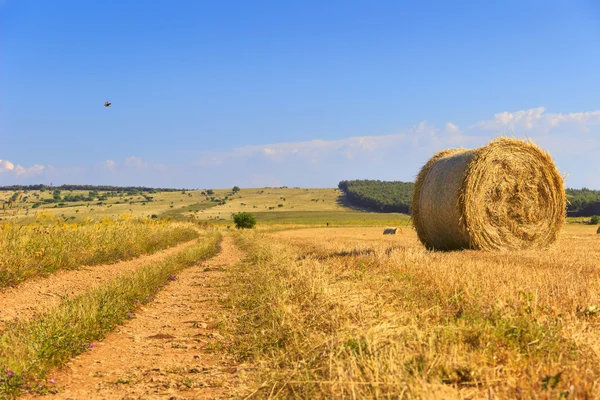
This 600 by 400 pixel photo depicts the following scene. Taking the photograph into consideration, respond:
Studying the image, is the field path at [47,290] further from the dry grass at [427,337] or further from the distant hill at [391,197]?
the distant hill at [391,197]

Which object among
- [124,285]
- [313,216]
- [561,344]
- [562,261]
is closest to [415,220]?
[562,261]

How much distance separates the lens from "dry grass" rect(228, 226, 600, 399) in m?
3.63

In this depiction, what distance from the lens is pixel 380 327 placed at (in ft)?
15.6

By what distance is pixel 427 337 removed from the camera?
4402 millimetres

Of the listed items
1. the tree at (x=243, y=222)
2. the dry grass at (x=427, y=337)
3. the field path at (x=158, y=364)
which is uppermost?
the dry grass at (x=427, y=337)

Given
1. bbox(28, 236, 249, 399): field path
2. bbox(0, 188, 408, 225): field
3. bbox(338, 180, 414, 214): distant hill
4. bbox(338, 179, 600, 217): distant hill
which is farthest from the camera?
bbox(338, 180, 414, 214): distant hill

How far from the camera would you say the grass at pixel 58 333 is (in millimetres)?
4871

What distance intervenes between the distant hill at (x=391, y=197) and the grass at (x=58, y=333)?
75.9 meters

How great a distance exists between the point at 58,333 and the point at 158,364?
1363 millimetres

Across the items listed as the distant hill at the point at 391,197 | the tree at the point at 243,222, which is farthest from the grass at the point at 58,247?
the distant hill at the point at 391,197

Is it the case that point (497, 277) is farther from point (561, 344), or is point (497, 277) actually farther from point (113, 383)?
point (113, 383)

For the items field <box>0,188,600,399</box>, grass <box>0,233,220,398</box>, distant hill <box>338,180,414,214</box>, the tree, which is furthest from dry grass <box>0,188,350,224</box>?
grass <box>0,233,220,398</box>

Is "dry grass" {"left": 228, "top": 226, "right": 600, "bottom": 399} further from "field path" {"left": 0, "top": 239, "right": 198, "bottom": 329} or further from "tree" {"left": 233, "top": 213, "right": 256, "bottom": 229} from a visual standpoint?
"tree" {"left": 233, "top": 213, "right": 256, "bottom": 229}

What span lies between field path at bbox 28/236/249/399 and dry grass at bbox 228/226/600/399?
0.40 meters
